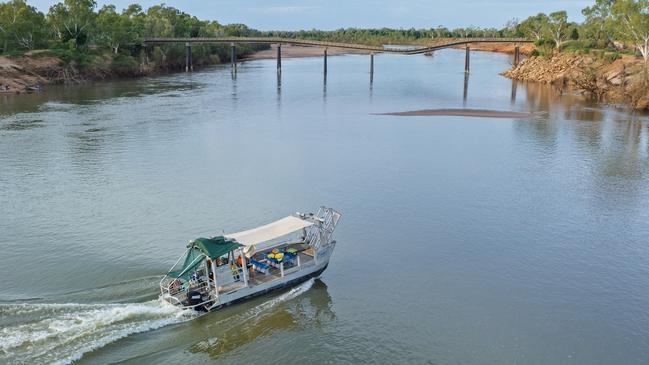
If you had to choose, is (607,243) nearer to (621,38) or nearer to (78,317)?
(78,317)

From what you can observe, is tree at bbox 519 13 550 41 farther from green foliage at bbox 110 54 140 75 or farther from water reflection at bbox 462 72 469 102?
green foliage at bbox 110 54 140 75

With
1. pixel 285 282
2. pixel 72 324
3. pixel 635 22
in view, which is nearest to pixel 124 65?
pixel 635 22

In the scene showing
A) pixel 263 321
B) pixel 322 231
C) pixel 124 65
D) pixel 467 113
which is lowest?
pixel 263 321

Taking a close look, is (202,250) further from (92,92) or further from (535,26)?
(535,26)

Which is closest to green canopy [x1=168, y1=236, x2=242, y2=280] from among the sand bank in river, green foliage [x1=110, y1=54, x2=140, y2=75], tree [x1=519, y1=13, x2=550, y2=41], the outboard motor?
the outboard motor

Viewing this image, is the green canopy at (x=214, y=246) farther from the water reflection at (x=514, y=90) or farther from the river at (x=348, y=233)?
the water reflection at (x=514, y=90)

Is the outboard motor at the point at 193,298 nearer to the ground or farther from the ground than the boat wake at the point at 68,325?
farther from the ground

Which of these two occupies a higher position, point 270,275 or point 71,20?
point 71,20

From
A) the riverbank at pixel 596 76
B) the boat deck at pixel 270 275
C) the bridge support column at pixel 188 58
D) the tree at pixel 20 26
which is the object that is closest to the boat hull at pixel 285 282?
the boat deck at pixel 270 275
